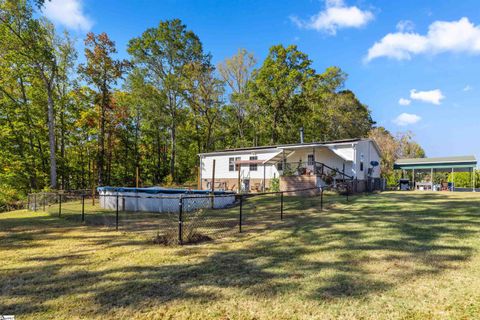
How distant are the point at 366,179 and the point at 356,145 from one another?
3.43 meters

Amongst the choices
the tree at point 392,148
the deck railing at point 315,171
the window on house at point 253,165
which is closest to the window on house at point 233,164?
the window on house at point 253,165

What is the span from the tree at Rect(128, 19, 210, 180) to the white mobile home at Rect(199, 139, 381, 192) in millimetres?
7906

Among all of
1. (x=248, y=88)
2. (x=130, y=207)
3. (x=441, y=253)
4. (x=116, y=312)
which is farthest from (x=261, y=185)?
(x=116, y=312)

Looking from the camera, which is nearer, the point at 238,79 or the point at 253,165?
the point at 253,165

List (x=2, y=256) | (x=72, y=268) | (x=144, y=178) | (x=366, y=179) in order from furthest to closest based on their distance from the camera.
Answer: (x=144, y=178)
(x=366, y=179)
(x=2, y=256)
(x=72, y=268)

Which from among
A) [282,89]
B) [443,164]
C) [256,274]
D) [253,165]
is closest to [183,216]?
[256,274]

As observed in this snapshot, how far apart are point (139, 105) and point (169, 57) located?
6202mm

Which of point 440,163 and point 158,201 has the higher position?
point 440,163

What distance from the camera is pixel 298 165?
60.4 feet

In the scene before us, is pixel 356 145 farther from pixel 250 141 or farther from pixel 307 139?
pixel 250 141

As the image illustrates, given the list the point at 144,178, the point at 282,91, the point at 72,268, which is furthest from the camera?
the point at 144,178

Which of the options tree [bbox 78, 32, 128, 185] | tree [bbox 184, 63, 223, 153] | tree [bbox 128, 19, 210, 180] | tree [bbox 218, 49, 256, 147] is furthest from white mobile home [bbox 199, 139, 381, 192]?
tree [bbox 78, 32, 128, 185]

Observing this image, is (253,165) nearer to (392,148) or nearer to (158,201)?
(158,201)

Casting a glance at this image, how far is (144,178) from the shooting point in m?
33.3
